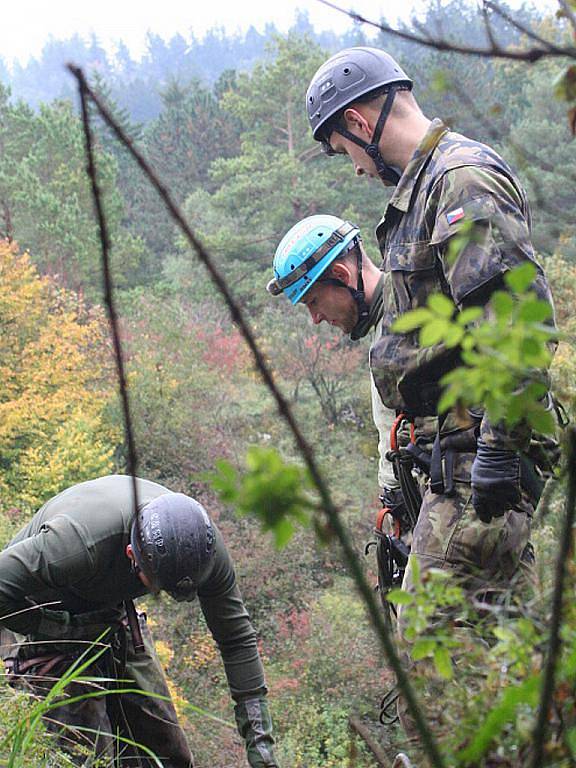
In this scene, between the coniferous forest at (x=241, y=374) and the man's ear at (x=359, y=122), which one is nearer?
the man's ear at (x=359, y=122)

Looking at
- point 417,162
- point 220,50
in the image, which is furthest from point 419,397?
point 220,50

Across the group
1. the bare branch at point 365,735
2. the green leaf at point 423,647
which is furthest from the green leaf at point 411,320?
the bare branch at point 365,735

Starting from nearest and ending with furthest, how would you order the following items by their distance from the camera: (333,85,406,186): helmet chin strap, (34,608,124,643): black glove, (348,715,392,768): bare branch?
(348,715,392,768): bare branch, (333,85,406,186): helmet chin strap, (34,608,124,643): black glove

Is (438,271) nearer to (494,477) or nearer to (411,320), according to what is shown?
(494,477)

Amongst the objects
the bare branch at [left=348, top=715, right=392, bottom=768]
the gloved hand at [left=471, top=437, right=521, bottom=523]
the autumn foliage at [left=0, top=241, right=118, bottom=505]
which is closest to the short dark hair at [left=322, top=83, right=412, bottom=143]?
the gloved hand at [left=471, top=437, right=521, bottom=523]

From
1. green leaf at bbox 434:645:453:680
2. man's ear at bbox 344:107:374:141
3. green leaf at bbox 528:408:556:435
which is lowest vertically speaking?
green leaf at bbox 434:645:453:680

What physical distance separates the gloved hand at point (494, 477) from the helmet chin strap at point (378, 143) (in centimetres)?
104

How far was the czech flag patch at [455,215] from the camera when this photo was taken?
2521mm

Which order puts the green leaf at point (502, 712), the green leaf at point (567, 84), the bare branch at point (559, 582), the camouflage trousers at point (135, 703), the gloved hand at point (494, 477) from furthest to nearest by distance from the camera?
the camouflage trousers at point (135, 703) < the gloved hand at point (494, 477) < the green leaf at point (567, 84) < the green leaf at point (502, 712) < the bare branch at point (559, 582)

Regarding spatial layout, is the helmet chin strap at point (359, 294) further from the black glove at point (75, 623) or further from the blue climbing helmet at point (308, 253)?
the black glove at point (75, 623)

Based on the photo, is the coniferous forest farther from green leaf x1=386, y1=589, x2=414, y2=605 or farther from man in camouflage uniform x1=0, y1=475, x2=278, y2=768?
man in camouflage uniform x1=0, y1=475, x2=278, y2=768

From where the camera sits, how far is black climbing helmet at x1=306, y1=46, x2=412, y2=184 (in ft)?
9.93

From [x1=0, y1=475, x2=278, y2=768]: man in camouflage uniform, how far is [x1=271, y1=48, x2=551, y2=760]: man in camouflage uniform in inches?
40.0

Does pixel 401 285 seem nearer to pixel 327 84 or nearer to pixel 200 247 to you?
pixel 327 84
